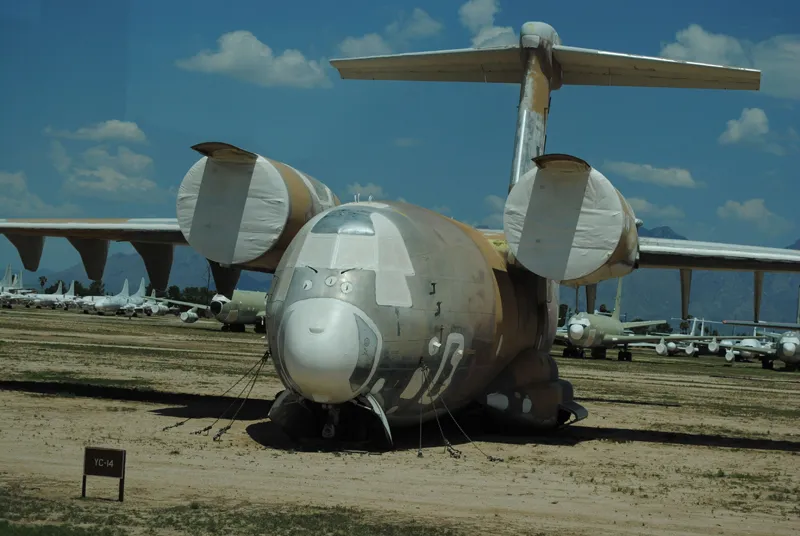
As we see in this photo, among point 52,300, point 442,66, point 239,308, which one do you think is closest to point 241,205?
point 442,66

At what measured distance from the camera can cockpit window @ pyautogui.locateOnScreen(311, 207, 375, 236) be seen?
13.7 m

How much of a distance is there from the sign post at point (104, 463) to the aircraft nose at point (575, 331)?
47.9 m

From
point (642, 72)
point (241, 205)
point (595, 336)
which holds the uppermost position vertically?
point (642, 72)

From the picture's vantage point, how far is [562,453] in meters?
14.9

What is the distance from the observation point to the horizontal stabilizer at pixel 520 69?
17.8m

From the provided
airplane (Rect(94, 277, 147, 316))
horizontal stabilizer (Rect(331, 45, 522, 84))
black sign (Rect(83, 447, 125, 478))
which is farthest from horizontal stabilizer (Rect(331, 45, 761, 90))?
airplane (Rect(94, 277, 147, 316))

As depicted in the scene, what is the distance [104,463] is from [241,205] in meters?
7.71

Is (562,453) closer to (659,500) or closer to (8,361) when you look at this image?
(659,500)

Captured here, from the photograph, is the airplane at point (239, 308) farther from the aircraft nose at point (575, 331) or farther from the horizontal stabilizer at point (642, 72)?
the horizontal stabilizer at point (642, 72)

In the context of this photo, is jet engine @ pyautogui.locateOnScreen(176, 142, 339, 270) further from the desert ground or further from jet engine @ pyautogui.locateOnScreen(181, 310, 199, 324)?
jet engine @ pyautogui.locateOnScreen(181, 310, 199, 324)

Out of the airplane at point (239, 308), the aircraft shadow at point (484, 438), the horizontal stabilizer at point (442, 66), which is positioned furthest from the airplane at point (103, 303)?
the aircraft shadow at point (484, 438)

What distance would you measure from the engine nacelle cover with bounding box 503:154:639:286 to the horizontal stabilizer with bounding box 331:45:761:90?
3673 mm

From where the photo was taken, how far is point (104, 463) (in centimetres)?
946

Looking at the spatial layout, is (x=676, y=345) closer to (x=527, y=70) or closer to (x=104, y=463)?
(x=527, y=70)
